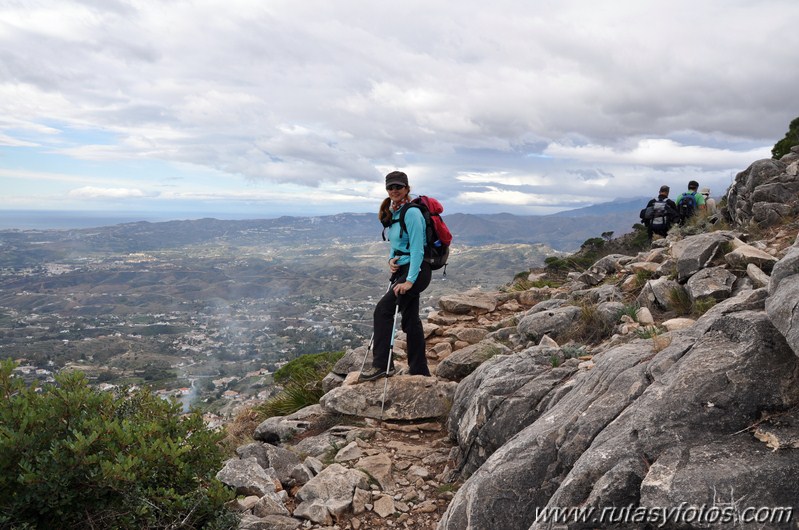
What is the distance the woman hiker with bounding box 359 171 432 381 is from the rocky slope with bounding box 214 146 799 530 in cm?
43

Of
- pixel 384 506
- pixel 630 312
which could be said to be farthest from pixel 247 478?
pixel 630 312

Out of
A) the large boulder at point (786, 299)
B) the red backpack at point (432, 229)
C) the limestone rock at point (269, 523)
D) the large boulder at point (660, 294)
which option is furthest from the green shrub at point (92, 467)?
the large boulder at point (660, 294)

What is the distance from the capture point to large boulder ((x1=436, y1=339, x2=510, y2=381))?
26.9 feet

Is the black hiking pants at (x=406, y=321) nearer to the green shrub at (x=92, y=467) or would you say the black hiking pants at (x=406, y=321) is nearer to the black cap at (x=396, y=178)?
the black cap at (x=396, y=178)

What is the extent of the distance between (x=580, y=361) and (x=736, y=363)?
8.88 ft

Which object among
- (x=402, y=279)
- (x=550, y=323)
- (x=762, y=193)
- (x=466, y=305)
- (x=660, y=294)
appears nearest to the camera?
(x=402, y=279)

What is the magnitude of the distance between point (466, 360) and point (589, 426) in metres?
4.55

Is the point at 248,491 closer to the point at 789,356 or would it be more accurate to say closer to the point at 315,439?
the point at 315,439

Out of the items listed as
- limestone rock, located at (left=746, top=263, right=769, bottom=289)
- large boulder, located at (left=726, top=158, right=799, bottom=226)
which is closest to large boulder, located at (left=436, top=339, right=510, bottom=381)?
limestone rock, located at (left=746, top=263, right=769, bottom=289)

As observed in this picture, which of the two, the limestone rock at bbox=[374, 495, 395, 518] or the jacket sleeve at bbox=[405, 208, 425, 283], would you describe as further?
the jacket sleeve at bbox=[405, 208, 425, 283]

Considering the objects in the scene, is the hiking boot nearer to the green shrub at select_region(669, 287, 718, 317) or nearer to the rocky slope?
the rocky slope

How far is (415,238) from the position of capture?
707 cm

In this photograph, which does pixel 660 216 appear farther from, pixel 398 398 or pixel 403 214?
pixel 398 398

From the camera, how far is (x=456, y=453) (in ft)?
20.0
